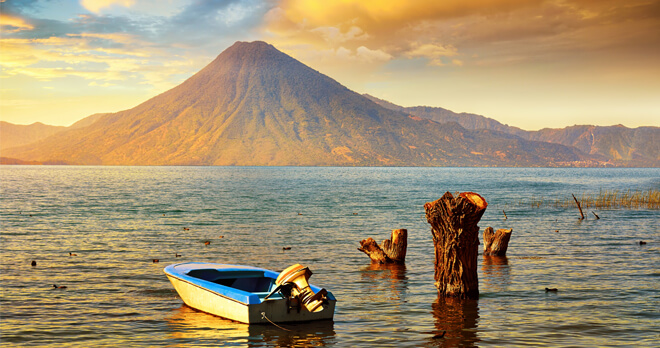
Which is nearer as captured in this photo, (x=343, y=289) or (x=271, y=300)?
(x=271, y=300)

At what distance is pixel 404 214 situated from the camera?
5809cm

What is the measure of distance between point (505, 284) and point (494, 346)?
27.0 feet

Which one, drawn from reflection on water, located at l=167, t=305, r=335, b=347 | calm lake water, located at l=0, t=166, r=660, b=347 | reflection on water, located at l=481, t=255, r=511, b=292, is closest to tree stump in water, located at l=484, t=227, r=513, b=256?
reflection on water, located at l=481, t=255, r=511, b=292

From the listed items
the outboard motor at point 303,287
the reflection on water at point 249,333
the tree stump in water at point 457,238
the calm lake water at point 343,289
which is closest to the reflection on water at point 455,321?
the calm lake water at point 343,289

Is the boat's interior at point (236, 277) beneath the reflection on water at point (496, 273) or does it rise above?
above

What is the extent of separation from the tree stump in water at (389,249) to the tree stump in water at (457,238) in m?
7.79

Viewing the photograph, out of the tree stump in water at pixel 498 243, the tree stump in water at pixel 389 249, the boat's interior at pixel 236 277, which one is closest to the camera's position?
the boat's interior at pixel 236 277

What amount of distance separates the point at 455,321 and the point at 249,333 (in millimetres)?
5842

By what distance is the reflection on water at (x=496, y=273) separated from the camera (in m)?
21.9

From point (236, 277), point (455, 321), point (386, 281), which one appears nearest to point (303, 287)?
point (236, 277)

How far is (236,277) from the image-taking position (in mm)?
18859

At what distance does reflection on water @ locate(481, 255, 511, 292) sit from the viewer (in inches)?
862

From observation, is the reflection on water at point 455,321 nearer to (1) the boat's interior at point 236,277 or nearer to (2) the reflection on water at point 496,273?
(2) the reflection on water at point 496,273

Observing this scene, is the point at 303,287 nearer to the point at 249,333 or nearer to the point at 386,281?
the point at 249,333
